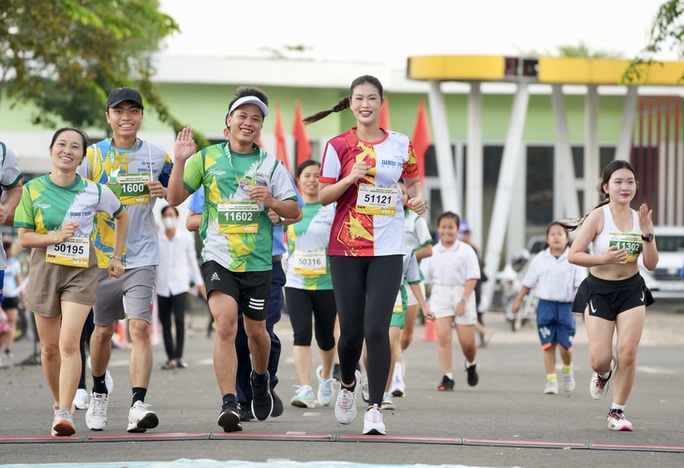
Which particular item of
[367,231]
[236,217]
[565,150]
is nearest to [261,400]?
[236,217]

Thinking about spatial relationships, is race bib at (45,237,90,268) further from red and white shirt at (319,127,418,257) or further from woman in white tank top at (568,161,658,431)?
woman in white tank top at (568,161,658,431)

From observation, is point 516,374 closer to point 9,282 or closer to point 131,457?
point 9,282

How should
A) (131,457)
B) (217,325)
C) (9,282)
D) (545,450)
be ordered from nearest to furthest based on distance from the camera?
(131,457), (545,450), (217,325), (9,282)

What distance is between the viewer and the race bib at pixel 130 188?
9.23 meters

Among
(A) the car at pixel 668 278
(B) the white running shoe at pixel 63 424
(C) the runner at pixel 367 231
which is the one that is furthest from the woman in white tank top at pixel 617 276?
(A) the car at pixel 668 278

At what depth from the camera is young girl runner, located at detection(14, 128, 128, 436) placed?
28.6 ft

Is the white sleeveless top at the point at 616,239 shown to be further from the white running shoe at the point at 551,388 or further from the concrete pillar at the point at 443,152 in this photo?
the concrete pillar at the point at 443,152

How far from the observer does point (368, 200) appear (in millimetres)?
8578

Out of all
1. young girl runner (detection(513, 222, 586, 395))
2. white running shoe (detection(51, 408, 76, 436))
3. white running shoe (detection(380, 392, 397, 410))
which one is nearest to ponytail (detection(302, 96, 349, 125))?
white running shoe (detection(51, 408, 76, 436))

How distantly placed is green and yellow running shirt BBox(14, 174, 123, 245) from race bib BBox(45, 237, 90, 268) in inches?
2.2

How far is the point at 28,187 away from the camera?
8.87 m

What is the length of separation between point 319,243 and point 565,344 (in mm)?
3663

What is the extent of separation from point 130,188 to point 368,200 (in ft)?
5.66

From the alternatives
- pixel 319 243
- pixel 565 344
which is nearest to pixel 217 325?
pixel 319 243
